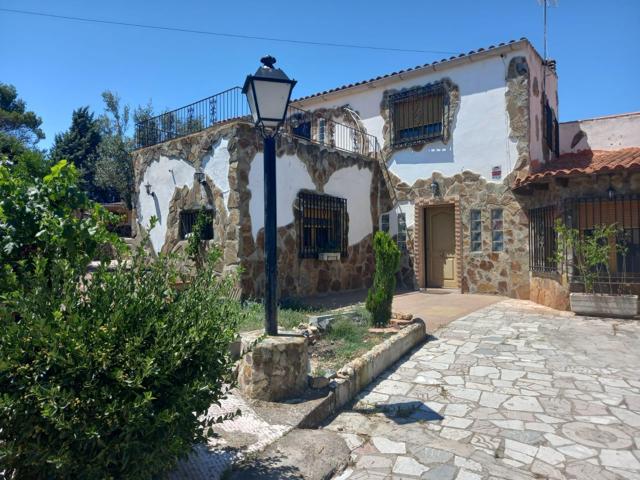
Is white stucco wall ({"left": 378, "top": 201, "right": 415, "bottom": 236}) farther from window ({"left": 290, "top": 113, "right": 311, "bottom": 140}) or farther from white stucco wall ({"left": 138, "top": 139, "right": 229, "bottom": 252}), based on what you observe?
white stucco wall ({"left": 138, "top": 139, "right": 229, "bottom": 252})

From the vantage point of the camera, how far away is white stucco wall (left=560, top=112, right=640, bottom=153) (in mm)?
11391

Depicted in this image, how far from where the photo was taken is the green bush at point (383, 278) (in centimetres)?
629

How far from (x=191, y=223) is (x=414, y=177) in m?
5.74

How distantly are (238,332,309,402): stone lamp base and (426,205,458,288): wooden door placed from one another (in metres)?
7.92

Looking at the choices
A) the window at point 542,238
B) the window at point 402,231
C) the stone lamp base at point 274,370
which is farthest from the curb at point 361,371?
the window at point 402,231

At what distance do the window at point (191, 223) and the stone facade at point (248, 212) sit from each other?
135 millimetres

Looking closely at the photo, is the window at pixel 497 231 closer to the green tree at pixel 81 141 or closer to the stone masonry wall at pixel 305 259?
the stone masonry wall at pixel 305 259

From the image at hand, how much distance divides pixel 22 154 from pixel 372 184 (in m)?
9.80

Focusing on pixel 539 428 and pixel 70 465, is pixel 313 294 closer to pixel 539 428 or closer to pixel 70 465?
pixel 539 428

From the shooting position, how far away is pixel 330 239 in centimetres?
1037

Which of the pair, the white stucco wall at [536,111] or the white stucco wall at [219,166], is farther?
the white stucco wall at [536,111]

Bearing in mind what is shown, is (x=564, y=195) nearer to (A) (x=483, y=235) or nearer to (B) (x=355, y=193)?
(A) (x=483, y=235)

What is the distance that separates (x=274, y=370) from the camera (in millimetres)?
3908

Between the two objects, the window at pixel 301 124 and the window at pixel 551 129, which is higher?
the window at pixel 301 124
